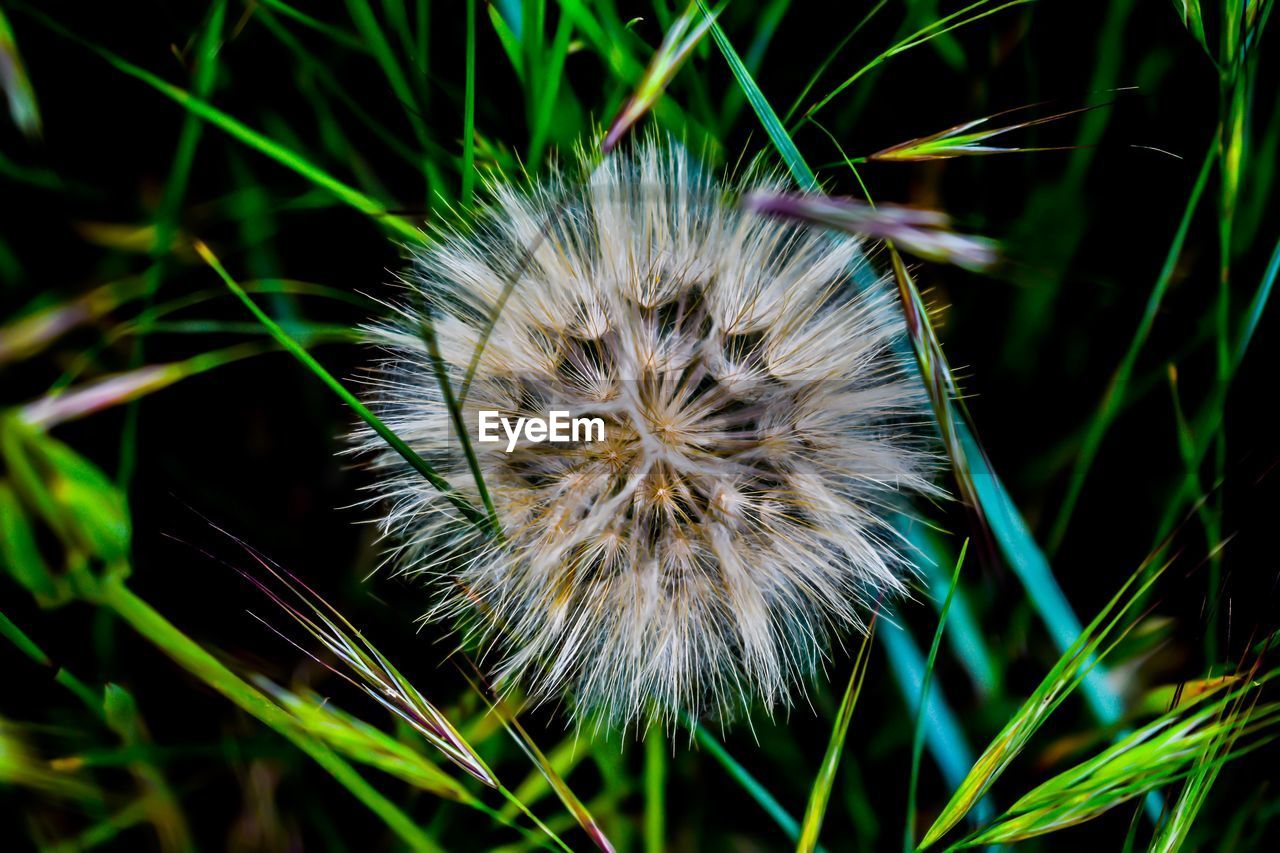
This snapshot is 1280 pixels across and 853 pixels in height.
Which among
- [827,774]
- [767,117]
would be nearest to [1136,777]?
[827,774]

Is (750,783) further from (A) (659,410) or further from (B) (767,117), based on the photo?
(B) (767,117)

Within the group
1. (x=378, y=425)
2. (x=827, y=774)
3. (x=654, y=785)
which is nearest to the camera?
(x=378, y=425)

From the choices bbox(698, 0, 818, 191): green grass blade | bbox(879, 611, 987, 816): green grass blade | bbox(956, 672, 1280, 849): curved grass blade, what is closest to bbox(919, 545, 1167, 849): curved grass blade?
bbox(956, 672, 1280, 849): curved grass blade

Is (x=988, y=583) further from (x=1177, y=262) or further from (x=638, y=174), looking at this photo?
(x=638, y=174)

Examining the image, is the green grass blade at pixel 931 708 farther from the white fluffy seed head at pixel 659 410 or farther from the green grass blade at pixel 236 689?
the green grass blade at pixel 236 689

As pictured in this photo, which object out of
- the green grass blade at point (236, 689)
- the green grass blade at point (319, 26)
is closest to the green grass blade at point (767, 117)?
the green grass blade at point (319, 26)
